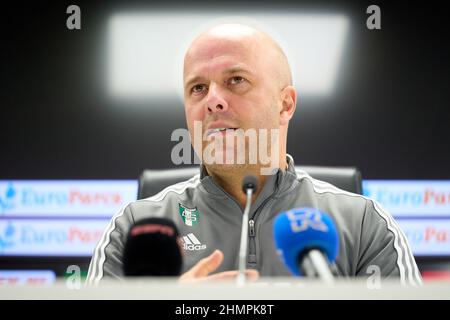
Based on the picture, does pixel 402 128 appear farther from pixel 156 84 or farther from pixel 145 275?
pixel 145 275

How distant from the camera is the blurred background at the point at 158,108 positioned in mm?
2604

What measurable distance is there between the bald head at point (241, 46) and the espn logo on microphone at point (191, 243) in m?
0.50

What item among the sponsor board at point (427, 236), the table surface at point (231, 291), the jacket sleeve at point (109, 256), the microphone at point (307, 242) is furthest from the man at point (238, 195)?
the sponsor board at point (427, 236)

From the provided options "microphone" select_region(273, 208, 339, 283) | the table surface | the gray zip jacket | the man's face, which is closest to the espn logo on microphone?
the gray zip jacket

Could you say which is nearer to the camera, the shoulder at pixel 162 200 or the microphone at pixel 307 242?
the microphone at pixel 307 242

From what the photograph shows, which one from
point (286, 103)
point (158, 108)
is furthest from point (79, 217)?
Answer: point (286, 103)

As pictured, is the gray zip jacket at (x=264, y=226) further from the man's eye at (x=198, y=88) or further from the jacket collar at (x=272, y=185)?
the man's eye at (x=198, y=88)

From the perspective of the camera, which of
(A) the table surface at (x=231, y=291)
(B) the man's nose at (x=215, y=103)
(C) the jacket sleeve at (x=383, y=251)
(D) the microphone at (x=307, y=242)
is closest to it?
(A) the table surface at (x=231, y=291)

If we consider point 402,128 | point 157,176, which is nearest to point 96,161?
point 157,176

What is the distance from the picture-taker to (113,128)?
2.68 m

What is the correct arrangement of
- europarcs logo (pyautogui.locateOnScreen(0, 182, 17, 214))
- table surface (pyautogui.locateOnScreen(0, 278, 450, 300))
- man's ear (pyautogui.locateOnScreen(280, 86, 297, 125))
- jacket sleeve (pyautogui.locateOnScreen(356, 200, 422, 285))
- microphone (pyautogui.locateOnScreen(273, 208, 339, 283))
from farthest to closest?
europarcs logo (pyautogui.locateOnScreen(0, 182, 17, 214))
man's ear (pyautogui.locateOnScreen(280, 86, 297, 125))
jacket sleeve (pyautogui.locateOnScreen(356, 200, 422, 285))
microphone (pyautogui.locateOnScreen(273, 208, 339, 283))
table surface (pyautogui.locateOnScreen(0, 278, 450, 300))

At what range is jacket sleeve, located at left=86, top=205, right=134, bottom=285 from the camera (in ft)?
4.04

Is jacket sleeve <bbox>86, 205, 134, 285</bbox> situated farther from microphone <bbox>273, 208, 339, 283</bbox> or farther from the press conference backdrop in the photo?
the press conference backdrop
